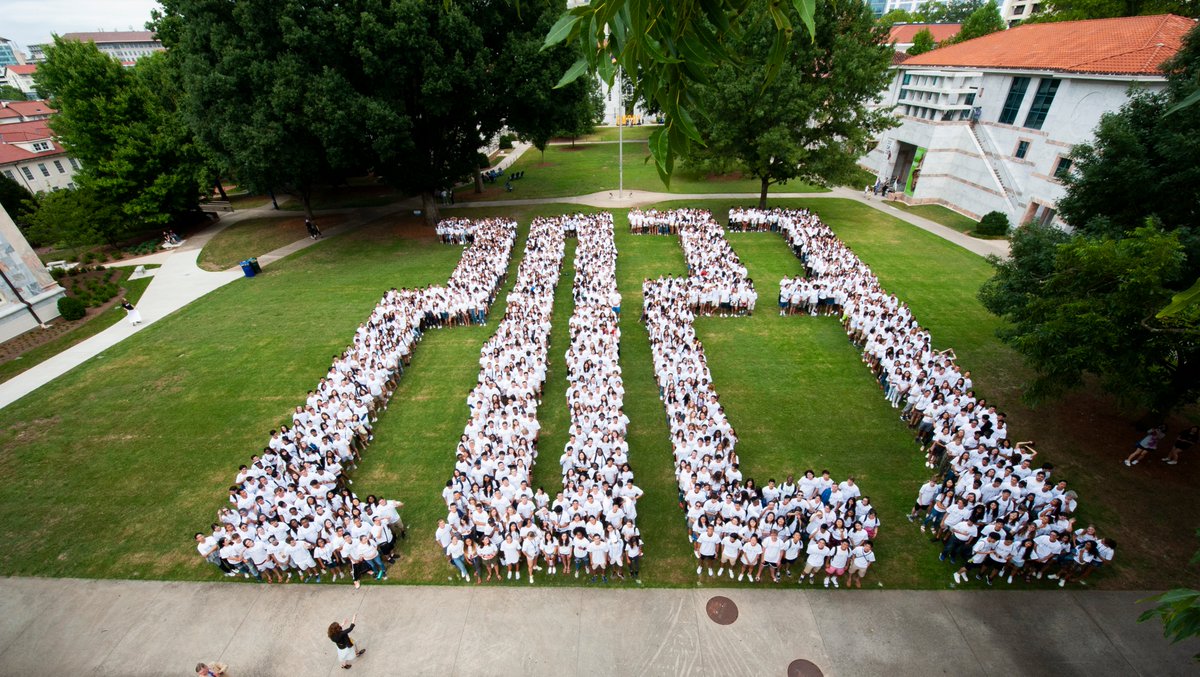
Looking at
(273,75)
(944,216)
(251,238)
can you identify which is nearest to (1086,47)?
(944,216)

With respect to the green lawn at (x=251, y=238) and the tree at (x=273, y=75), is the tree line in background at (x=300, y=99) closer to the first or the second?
Answer: the tree at (x=273, y=75)

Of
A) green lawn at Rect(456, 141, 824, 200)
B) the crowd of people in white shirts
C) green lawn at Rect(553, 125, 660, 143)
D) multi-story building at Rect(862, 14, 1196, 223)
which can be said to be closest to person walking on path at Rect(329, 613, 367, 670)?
the crowd of people in white shirts

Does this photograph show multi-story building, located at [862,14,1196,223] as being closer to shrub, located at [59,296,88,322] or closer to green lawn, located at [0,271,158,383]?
green lawn, located at [0,271,158,383]

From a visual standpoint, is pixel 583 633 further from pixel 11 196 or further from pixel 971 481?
pixel 11 196

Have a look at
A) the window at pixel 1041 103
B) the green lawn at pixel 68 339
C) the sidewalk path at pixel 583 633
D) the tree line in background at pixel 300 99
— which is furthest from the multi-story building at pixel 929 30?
the green lawn at pixel 68 339

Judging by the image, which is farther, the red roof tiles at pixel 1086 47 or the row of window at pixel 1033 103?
the row of window at pixel 1033 103
